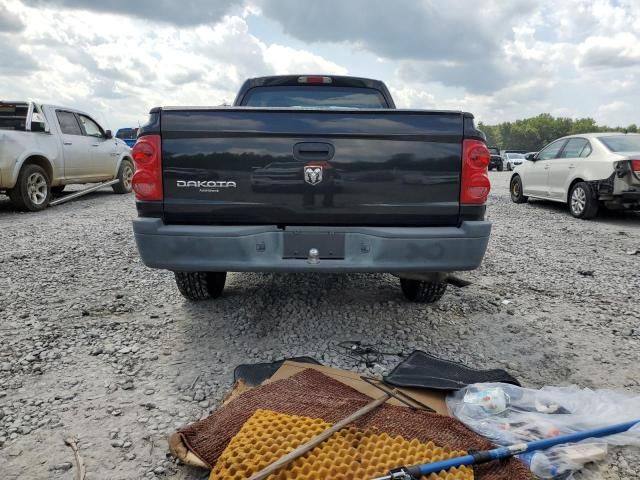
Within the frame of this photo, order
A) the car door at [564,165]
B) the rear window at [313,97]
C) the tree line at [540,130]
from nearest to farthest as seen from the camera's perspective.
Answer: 1. the rear window at [313,97]
2. the car door at [564,165]
3. the tree line at [540,130]

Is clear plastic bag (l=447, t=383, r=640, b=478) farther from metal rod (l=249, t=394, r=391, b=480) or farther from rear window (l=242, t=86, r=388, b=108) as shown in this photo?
rear window (l=242, t=86, r=388, b=108)

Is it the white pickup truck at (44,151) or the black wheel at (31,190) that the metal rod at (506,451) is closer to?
the white pickup truck at (44,151)

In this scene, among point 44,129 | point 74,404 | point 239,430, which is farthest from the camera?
point 44,129

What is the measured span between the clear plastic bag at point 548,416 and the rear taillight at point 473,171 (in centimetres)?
111

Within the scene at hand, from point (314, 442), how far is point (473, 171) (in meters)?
1.84

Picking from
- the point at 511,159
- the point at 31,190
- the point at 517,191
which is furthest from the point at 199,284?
the point at 511,159

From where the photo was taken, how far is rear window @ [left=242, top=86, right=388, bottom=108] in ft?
15.7

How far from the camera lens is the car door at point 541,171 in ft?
32.8

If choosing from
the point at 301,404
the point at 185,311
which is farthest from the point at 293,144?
the point at 185,311

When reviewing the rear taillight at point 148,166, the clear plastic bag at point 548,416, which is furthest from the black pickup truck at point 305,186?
the clear plastic bag at point 548,416

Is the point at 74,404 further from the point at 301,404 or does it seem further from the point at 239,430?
the point at 301,404

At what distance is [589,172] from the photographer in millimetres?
8562

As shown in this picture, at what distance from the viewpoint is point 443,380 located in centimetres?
266

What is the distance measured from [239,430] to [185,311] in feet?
6.19
